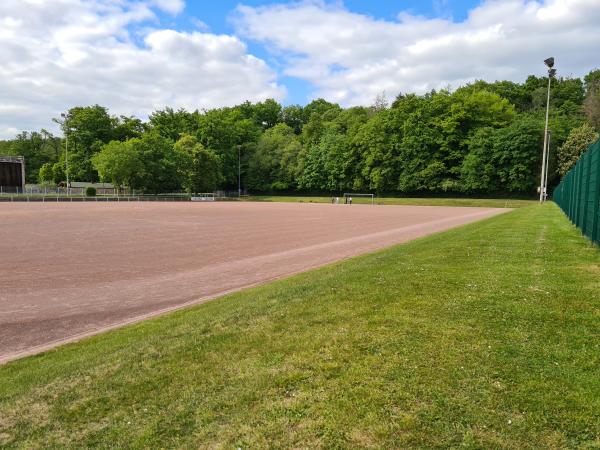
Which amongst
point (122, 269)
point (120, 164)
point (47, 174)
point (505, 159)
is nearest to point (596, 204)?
point (122, 269)

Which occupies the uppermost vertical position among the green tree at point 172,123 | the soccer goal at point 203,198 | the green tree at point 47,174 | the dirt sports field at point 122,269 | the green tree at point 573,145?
the green tree at point 172,123

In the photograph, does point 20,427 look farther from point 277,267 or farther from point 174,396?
point 277,267

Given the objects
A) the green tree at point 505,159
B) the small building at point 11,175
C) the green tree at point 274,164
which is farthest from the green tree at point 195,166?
the green tree at point 505,159

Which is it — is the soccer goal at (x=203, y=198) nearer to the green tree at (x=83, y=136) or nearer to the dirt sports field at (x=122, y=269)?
the green tree at (x=83, y=136)

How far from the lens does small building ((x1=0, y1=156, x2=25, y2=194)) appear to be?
261 ft

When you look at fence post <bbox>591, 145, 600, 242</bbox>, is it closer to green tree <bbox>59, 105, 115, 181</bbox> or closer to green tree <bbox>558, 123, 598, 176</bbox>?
green tree <bbox>558, 123, 598, 176</bbox>

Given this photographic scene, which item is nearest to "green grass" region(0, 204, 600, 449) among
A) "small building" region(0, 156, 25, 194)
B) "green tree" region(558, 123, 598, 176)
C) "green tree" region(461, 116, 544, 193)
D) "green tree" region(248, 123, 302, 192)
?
"green tree" region(558, 123, 598, 176)

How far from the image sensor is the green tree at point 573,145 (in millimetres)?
66750

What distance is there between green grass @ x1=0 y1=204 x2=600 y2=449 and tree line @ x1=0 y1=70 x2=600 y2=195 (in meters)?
72.8

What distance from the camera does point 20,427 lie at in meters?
3.78

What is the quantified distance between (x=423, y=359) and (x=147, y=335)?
404 centimetres

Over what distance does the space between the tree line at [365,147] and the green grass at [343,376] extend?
7284cm

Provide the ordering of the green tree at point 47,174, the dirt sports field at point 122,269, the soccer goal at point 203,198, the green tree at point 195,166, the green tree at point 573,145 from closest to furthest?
the dirt sports field at point 122,269 → the green tree at point 573,145 → the soccer goal at point 203,198 → the green tree at point 195,166 → the green tree at point 47,174

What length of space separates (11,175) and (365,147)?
70.7 metres
